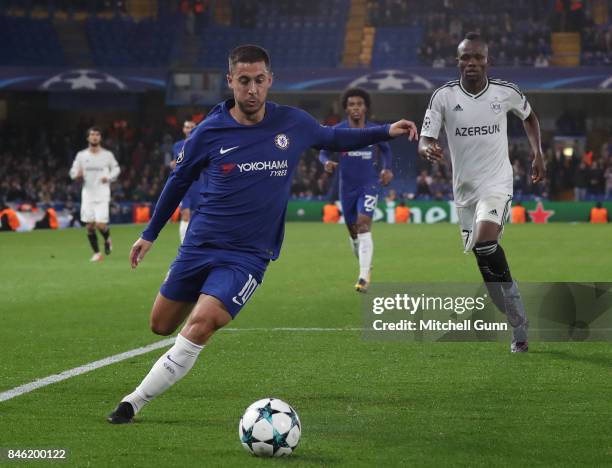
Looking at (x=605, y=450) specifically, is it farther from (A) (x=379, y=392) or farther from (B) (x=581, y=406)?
(A) (x=379, y=392)

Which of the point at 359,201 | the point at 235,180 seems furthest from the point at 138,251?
the point at 359,201

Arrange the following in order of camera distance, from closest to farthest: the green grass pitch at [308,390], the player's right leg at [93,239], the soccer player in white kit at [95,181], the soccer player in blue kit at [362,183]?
the green grass pitch at [308,390], the soccer player in blue kit at [362,183], the player's right leg at [93,239], the soccer player in white kit at [95,181]

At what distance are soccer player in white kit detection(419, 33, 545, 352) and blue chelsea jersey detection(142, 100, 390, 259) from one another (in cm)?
294

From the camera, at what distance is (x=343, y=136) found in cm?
704

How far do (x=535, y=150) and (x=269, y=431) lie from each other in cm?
475

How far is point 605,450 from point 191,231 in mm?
2584

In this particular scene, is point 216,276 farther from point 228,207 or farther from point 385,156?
point 385,156

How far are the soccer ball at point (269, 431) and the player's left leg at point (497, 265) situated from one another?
3.96m

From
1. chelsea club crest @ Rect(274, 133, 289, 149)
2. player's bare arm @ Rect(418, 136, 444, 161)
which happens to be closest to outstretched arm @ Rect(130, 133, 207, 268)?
chelsea club crest @ Rect(274, 133, 289, 149)

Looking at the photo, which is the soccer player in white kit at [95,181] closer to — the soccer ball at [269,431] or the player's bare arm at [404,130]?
the player's bare arm at [404,130]

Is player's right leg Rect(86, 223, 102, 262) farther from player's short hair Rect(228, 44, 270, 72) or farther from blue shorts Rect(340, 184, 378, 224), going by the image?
player's short hair Rect(228, 44, 270, 72)

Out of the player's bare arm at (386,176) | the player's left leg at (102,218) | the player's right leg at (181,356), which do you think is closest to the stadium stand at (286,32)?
the player's left leg at (102,218)

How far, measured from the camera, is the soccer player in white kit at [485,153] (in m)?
9.57

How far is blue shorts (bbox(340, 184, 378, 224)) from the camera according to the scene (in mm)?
15102
